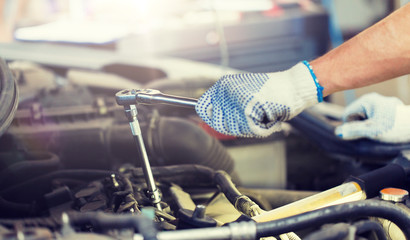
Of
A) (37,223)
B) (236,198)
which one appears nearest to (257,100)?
(236,198)

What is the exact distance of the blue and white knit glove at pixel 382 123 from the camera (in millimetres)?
1173

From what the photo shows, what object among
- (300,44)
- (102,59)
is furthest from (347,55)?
(300,44)

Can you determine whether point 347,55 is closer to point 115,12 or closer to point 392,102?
point 392,102

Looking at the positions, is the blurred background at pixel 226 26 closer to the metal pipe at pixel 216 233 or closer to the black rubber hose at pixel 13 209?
the black rubber hose at pixel 13 209

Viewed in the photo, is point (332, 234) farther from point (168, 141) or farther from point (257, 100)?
point (168, 141)

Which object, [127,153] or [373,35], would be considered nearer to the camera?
[373,35]

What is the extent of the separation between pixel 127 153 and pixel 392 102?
881mm

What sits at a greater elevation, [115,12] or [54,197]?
[115,12]

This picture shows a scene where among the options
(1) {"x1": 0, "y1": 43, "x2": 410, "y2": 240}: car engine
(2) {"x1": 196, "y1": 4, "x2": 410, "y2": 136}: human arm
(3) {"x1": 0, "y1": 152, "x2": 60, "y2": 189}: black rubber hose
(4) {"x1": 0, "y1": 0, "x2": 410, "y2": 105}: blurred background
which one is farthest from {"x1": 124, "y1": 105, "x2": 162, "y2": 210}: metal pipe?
(4) {"x1": 0, "y1": 0, "x2": 410, "y2": 105}: blurred background

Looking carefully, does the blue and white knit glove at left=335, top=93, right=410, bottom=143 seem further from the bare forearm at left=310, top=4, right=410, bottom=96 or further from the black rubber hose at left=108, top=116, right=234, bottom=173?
the black rubber hose at left=108, top=116, right=234, bottom=173

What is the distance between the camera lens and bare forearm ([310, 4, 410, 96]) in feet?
3.05

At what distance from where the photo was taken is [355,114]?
4.26 ft

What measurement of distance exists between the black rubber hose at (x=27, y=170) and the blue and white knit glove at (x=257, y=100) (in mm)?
548

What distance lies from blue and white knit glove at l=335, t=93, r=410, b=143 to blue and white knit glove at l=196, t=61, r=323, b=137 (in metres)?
A: 0.37
